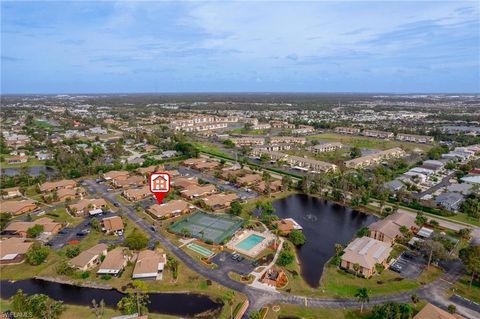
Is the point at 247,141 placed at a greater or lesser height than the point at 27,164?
greater

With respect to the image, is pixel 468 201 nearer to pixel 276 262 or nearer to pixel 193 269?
pixel 276 262

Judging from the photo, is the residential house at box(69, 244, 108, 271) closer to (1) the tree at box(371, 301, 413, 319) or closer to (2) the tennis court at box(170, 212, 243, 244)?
(2) the tennis court at box(170, 212, 243, 244)

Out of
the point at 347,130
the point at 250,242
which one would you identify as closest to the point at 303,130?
the point at 347,130

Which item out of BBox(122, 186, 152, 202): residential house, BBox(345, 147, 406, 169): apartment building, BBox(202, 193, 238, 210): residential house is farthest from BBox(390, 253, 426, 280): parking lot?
BBox(345, 147, 406, 169): apartment building

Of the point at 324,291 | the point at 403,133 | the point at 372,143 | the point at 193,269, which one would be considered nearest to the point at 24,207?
the point at 193,269

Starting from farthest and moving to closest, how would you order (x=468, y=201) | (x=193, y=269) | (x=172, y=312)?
(x=468, y=201)
(x=193, y=269)
(x=172, y=312)

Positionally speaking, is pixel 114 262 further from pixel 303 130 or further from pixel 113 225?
pixel 303 130
